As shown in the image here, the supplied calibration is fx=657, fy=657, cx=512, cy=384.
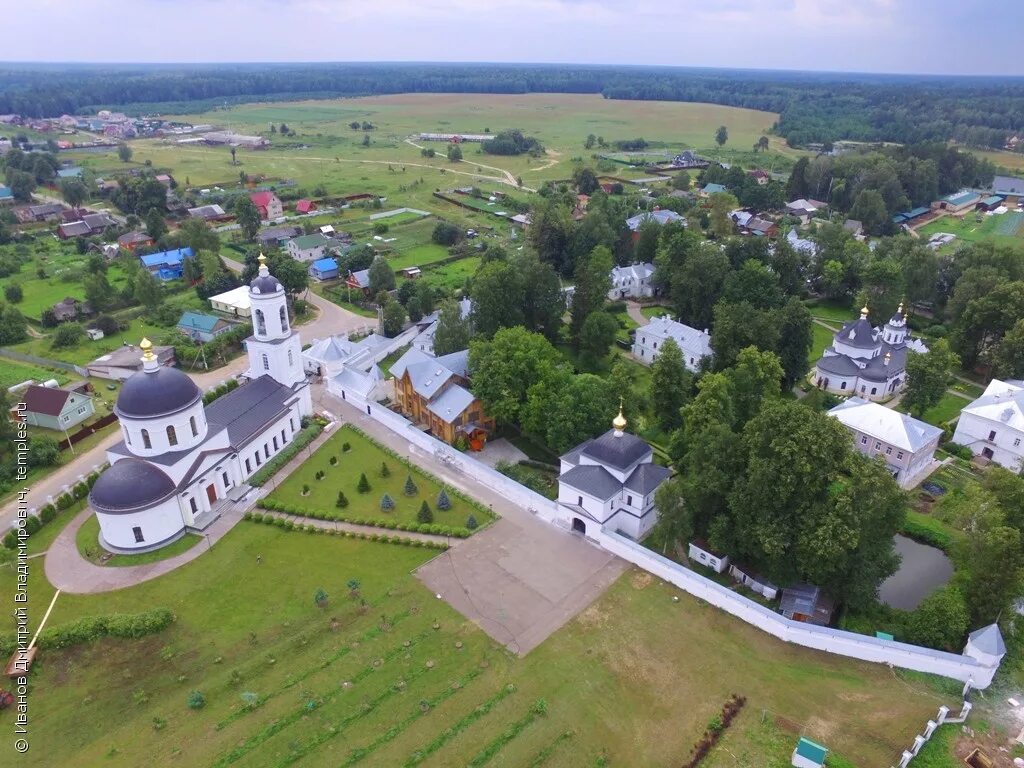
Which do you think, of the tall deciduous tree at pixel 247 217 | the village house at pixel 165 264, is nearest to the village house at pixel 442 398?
the village house at pixel 165 264

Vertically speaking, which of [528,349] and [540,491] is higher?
[528,349]

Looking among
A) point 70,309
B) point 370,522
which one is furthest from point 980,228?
point 70,309

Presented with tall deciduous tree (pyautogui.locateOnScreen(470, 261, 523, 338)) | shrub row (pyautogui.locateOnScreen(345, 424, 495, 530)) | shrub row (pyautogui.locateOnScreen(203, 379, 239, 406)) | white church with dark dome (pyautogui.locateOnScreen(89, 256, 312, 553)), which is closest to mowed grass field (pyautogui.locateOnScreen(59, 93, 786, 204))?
tall deciduous tree (pyautogui.locateOnScreen(470, 261, 523, 338))

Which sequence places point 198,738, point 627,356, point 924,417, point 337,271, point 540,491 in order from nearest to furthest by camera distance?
1. point 198,738
2. point 540,491
3. point 924,417
4. point 627,356
5. point 337,271

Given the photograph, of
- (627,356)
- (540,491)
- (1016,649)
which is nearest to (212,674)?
(540,491)

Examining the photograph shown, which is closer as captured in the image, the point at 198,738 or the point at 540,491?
the point at 198,738

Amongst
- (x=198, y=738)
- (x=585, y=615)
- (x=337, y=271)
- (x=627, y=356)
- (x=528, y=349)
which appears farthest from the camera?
(x=337, y=271)

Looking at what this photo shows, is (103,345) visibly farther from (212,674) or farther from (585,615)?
(585,615)
